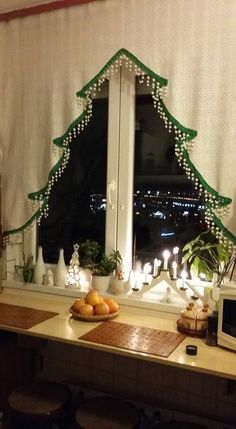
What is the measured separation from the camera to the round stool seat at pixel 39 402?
1.94 m

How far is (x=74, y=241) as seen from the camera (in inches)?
108

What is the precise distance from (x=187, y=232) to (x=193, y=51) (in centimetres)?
100

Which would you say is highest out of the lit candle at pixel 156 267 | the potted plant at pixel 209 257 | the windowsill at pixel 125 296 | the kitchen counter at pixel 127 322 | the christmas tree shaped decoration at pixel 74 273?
the potted plant at pixel 209 257

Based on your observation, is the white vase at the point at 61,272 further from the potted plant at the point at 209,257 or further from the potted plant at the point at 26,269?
the potted plant at the point at 209,257

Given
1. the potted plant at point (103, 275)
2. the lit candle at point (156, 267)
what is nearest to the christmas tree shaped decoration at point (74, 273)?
the potted plant at point (103, 275)

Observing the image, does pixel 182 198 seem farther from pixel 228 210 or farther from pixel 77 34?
pixel 77 34

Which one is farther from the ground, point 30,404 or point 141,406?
point 30,404

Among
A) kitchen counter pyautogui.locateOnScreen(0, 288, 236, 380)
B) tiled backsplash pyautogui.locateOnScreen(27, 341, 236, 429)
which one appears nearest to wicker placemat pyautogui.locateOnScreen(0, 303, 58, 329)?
kitchen counter pyautogui.locateOnScreen(0, 288, 236, 380)

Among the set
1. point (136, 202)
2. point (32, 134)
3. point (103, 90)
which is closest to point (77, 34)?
point (103, 90)

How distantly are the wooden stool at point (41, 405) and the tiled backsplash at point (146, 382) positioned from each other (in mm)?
367

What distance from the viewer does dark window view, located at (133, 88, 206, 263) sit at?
241 centimetres

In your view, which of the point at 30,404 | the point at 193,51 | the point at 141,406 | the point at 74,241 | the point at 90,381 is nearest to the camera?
the point at 30,404

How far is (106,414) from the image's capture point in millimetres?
1932

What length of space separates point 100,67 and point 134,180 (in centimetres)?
70
